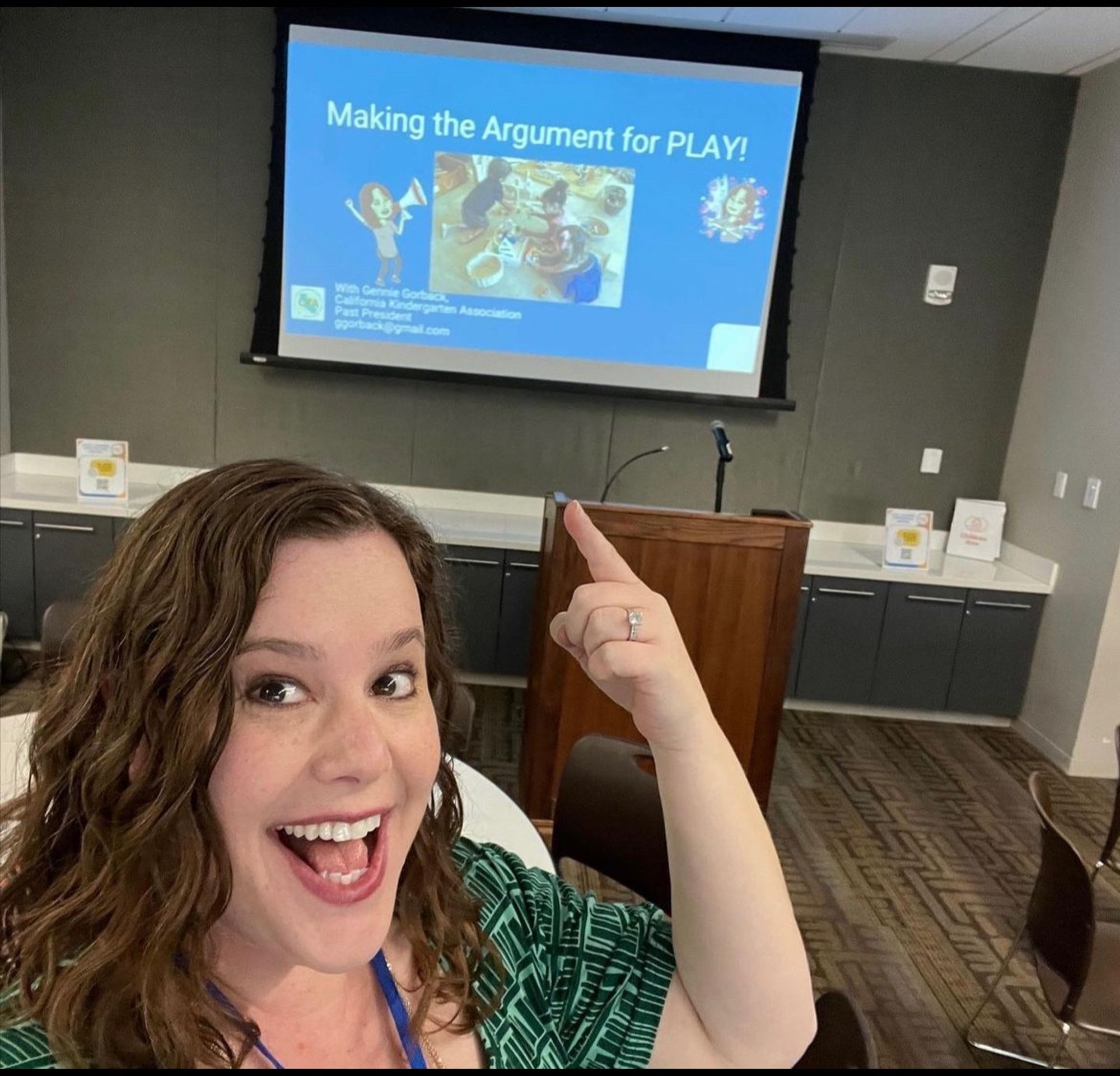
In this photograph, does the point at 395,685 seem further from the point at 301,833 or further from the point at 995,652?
the point at 995,652

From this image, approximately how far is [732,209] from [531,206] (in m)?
0.97

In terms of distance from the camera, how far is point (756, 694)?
2953 millimetres

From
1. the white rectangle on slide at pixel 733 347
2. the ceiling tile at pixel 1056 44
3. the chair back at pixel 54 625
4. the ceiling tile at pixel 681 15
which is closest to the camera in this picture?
the chair back at pixel 54 625

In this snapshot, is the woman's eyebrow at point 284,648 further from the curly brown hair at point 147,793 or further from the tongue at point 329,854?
the tongue at point 329,854

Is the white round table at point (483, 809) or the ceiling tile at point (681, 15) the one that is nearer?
the white round table at point (483, 809)

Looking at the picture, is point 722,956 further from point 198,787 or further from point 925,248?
point 925,248

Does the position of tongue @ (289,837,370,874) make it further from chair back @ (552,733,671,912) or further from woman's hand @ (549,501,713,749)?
chair back @ (552,733,671,912)

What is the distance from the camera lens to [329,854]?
79 cm

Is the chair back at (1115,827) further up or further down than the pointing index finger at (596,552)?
further down

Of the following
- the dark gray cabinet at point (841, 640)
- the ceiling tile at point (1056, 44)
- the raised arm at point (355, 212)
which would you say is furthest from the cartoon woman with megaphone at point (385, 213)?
the ceiling tile at point (1056, 44)

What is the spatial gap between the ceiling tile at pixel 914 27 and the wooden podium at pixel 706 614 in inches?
88.5

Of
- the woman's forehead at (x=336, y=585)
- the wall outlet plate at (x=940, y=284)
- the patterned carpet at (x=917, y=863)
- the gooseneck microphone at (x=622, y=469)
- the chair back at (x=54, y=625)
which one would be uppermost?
the wall outlet plate at (x=940, y=284)

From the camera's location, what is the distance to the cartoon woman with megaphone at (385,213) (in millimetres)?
4141

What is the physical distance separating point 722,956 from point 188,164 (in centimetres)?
444
